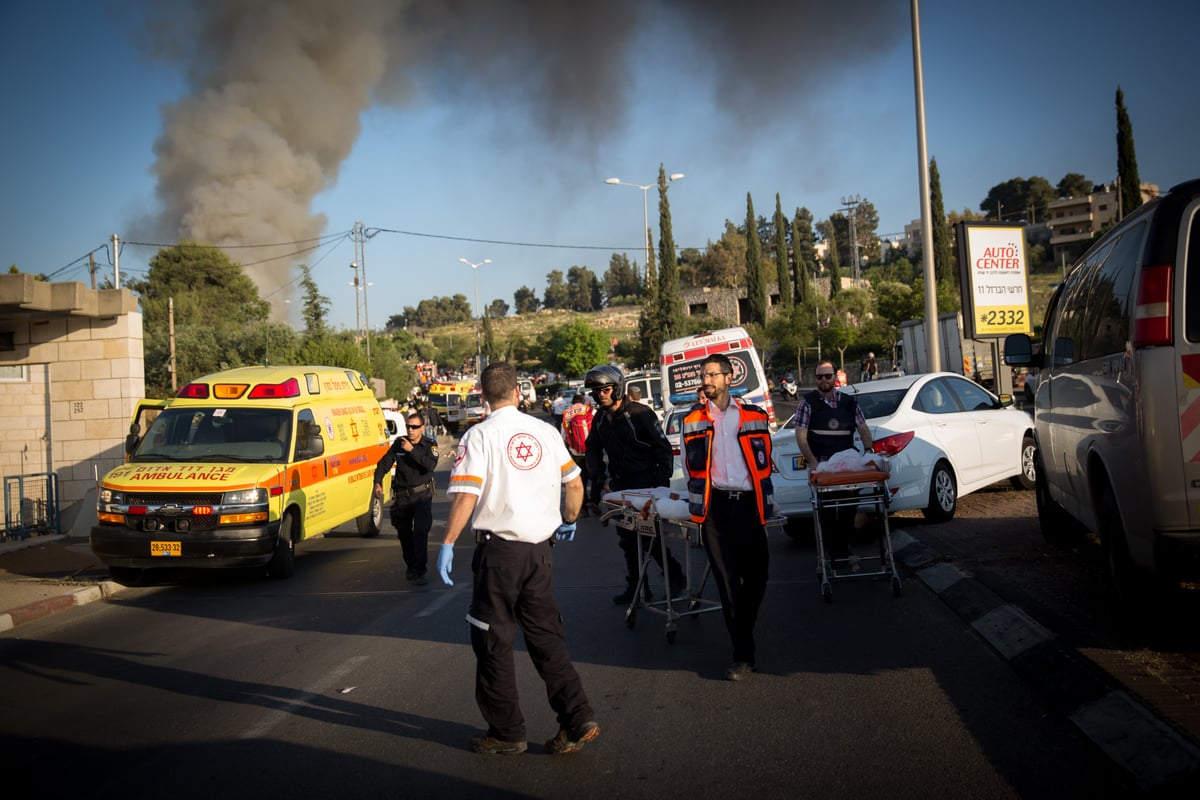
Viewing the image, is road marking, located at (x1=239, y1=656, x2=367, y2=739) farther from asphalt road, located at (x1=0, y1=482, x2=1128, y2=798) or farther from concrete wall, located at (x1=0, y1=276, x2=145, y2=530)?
concrete wall, located at (x1=0, y1=276, x2=145, y2=530)

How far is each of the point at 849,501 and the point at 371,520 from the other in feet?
28.4

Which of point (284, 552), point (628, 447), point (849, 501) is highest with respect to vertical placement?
point (628, 447)

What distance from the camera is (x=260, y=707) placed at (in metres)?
5.89

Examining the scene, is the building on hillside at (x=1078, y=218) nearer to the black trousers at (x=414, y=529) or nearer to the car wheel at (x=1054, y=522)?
the car wheel at (x=1054, y=522)

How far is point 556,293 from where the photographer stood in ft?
550

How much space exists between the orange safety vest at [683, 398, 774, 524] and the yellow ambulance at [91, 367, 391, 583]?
5.78 m

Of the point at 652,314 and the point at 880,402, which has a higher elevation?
the point at 652,314

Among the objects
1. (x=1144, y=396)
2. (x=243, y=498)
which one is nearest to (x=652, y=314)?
(x=243, y=498)

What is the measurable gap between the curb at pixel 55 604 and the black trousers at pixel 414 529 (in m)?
3.19

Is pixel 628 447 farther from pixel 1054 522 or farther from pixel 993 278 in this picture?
pixel 993 278

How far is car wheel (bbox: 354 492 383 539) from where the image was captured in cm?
1457

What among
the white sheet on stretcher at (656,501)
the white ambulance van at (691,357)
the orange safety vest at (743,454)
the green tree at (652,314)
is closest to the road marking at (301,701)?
the white sheet on stretcher at (656,501)

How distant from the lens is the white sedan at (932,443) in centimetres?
1042

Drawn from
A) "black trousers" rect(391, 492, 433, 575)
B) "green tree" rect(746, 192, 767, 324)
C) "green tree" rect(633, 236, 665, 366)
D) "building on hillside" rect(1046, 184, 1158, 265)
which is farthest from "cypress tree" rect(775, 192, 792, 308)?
"black trousers" rect(391, 492, 433, 575)
